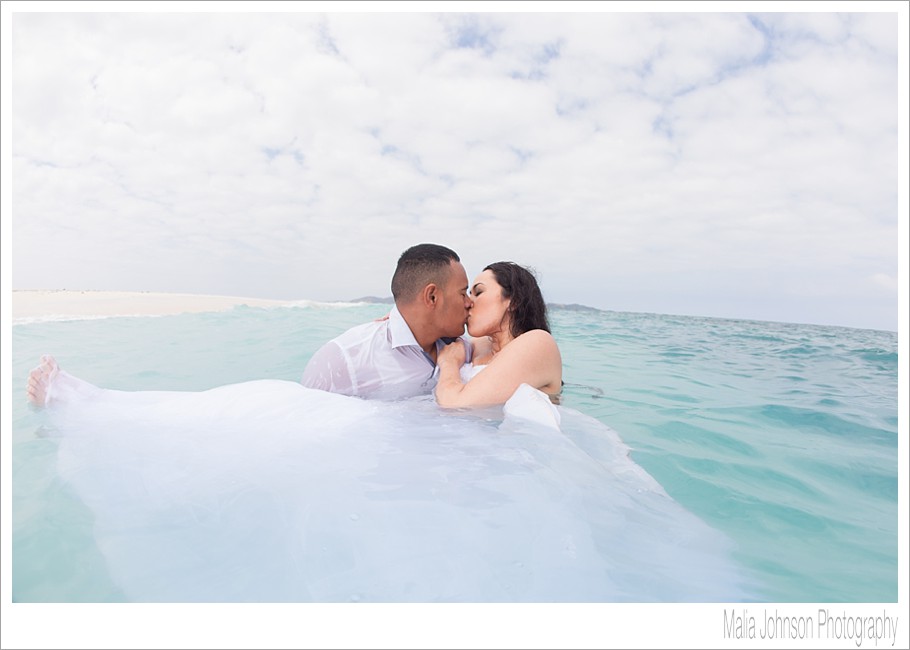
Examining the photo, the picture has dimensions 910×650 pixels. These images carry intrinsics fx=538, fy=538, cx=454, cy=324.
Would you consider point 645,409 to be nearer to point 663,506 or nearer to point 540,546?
point 663,506

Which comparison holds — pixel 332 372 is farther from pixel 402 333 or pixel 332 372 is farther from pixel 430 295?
pixel 430 295

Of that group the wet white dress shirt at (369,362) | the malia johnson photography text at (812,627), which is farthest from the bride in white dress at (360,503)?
the wet white dress shirt at (369,362)

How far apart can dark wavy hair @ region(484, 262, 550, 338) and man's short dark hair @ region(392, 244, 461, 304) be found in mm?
564

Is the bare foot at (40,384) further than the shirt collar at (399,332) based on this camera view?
No

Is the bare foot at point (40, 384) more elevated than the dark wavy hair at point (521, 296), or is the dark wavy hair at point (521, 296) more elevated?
the dark wavy hair at point (521, 296)

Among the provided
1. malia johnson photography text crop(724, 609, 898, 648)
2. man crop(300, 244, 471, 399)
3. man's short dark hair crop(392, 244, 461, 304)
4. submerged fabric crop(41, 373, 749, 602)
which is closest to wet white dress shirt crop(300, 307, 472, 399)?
man crop(300, 244, 471, 399)

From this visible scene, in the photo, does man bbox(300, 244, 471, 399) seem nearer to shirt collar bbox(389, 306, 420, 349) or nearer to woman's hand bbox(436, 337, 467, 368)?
shirt collar bbox(389, 306, 420, 349)

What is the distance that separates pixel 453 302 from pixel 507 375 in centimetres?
62

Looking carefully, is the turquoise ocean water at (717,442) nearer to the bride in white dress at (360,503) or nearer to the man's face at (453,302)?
the bride in white dress at (360,503)

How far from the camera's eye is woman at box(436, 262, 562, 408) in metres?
Result: 3.40

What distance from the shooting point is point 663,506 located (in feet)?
7.57

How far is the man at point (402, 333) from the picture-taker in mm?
3578

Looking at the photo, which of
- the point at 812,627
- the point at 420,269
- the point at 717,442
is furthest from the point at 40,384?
the point at 717,442

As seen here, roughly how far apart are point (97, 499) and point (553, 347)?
265 centimetres
